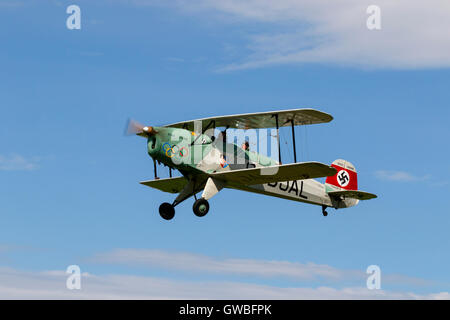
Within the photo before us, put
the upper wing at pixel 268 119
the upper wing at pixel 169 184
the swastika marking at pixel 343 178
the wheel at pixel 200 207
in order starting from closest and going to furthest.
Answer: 1. the wheel at pixel 200 207
2. the upper wing at pixel 268 119
3. the upper wing at pixel 169 184
4. the swastika marking at pixel 343 178

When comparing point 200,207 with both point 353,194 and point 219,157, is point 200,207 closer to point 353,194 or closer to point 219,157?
point 219,157

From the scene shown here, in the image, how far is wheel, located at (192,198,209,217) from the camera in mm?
24312

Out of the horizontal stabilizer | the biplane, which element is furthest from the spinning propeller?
the horizontal stabilizer

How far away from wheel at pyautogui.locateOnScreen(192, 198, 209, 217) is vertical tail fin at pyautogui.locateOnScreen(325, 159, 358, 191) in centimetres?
734

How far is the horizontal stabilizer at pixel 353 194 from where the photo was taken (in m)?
28.4

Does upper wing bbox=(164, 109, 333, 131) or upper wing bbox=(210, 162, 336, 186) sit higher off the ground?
upper wing bbox=(164, 109, 333, 131)

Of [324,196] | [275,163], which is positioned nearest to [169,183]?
[275,163]

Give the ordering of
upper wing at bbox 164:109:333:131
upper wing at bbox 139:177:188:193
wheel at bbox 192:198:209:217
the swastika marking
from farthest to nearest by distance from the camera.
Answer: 1. the swastika marking
2. upper wing at bbox 139:177:188:193
3. upper wing at bbox 164:109:333:131
4. wheel at bbox 192:198:209:217

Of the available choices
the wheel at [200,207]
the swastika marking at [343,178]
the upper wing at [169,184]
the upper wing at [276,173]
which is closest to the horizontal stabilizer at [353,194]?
the swastika marking at [343,178]

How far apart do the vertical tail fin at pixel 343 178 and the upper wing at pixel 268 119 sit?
5.52 metres

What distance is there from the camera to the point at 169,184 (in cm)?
2797

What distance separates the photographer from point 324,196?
29.9 meters

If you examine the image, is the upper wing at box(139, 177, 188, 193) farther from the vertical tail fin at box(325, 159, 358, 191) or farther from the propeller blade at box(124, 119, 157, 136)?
the vertical tail fin at box(325, 159, 358, 191)

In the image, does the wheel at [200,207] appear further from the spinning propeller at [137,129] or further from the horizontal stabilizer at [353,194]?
the horizontal stabilizer at [353,194]
